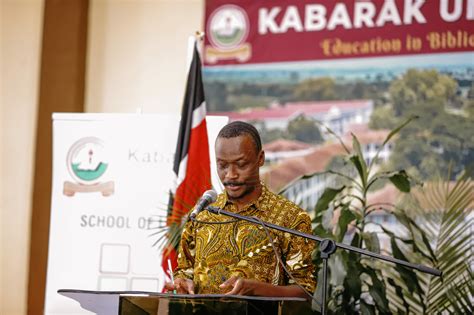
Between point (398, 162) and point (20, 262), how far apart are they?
3.14 meters

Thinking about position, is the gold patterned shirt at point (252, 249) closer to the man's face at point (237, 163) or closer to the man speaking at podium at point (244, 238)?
the man speaking at podium at point (244, 238)

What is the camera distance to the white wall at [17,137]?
7035mm

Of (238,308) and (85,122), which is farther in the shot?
(85,122)

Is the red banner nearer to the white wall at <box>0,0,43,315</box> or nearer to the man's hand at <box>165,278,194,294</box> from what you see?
the white wall at <box>0,0,43,315</box>

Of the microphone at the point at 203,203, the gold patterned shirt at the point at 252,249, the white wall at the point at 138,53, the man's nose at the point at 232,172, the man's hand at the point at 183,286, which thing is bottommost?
the man's hand at the point at 183,286

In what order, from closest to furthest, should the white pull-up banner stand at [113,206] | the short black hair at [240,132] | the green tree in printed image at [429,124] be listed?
the short black hair at [240,132]
the white pull-up banner stand at [113,206]
the green tree in printed image at [429,124]

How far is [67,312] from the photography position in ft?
15.9

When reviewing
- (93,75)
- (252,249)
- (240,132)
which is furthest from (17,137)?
(252,249)

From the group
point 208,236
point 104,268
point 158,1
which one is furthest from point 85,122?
point 158,1

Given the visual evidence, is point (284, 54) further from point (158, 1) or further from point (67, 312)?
point (67, 312)

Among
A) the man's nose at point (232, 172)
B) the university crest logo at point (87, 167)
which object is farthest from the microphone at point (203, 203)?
the university crest logo at point (87, 167)

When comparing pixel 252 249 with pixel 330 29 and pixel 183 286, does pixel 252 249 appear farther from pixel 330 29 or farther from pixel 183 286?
pixel 330 29

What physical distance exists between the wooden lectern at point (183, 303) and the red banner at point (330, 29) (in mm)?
3786

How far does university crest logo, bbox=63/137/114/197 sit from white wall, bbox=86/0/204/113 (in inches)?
79.1
